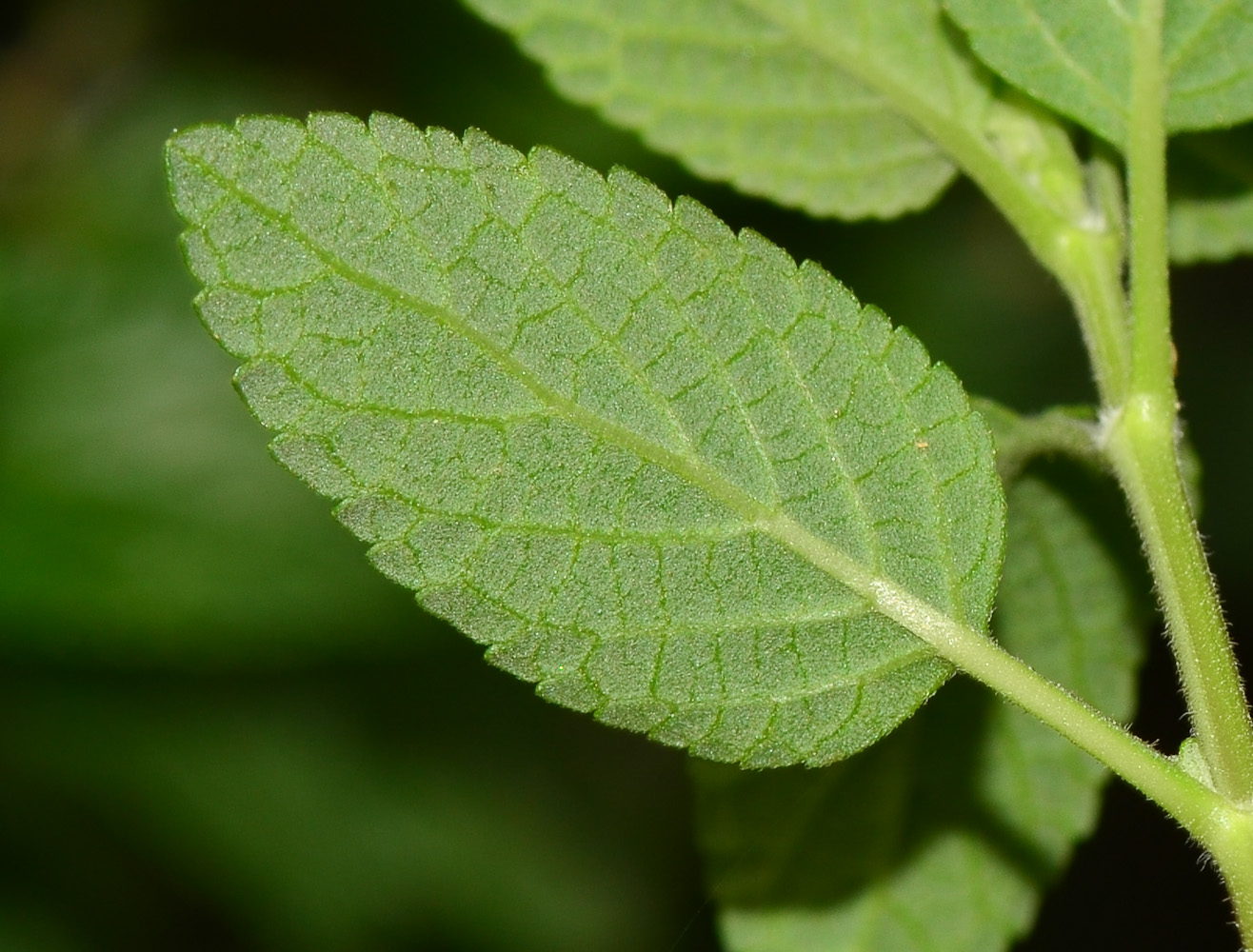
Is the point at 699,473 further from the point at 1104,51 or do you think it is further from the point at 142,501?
the point at 142,501

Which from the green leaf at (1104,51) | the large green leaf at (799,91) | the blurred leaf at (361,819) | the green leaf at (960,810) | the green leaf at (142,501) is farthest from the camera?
the blurred leaf at (361,819)

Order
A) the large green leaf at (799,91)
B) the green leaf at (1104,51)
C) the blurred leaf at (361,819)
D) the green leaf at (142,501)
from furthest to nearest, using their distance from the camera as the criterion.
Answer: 1. the blurred leaf at (361,819)
2. the green leaf at (142,501)
3. the large green leaf at (799,91)
4. the green leaf at (1104,51)

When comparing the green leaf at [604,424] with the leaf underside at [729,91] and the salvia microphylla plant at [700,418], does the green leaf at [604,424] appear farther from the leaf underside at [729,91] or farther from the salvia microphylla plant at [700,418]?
the leaf underside at [729,91]

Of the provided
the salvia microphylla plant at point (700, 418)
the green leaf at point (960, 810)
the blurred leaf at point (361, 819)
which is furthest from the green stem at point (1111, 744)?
the blurred leaf at point (361, 819)

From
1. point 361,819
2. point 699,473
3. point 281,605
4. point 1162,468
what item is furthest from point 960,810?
point 361,819

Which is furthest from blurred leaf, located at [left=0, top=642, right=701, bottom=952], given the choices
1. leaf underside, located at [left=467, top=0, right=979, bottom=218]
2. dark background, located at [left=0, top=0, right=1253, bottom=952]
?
leaf underside, located at [left=467, top=0, right=979, bottom=218]
